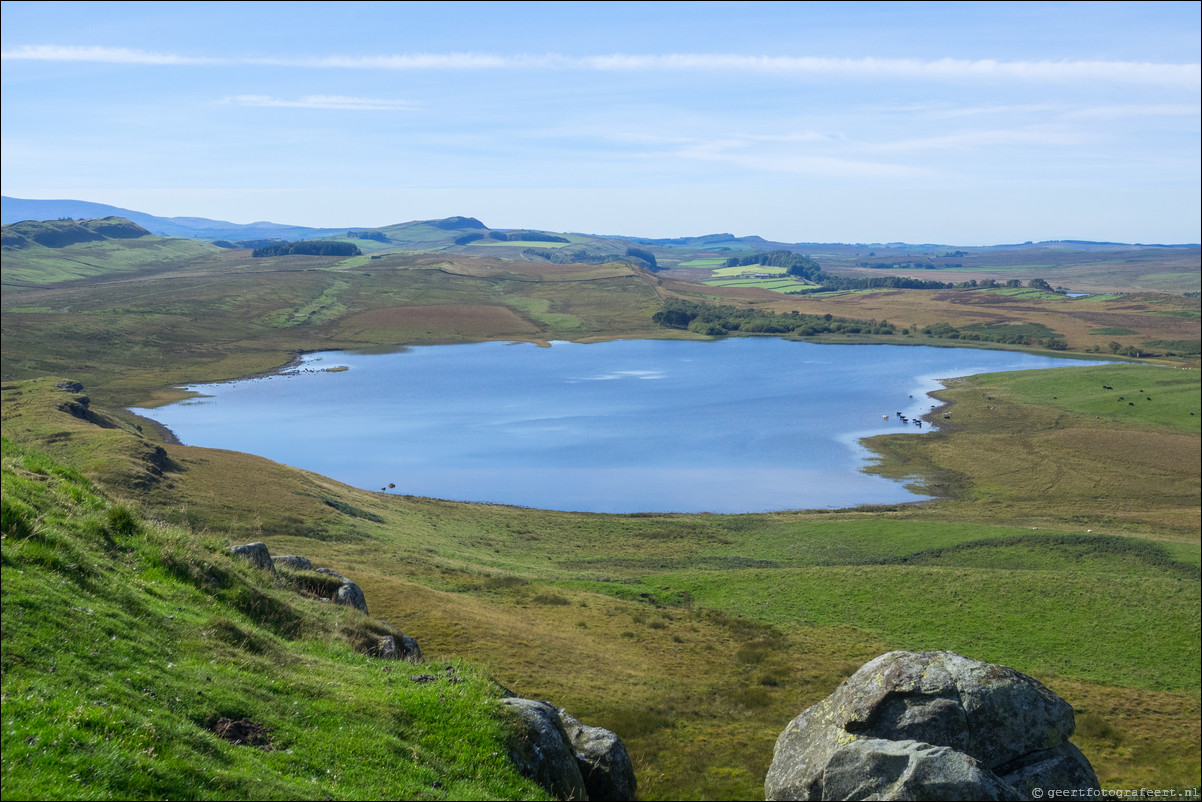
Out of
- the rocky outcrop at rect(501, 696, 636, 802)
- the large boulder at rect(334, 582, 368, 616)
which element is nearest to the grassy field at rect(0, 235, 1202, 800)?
the rocky outcrop at rect(501, 696, 636, 802)

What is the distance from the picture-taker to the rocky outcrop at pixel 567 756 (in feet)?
40.8

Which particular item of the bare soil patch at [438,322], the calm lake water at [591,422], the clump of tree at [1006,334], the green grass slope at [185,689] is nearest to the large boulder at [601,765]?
the green grass slope at [185,689]

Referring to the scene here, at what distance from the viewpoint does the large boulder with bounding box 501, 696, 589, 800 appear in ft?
40.4

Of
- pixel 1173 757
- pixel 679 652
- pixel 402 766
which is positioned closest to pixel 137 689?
pixel 402 766

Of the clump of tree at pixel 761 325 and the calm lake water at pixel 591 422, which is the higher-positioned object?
the clump of tree at pixel 761 325

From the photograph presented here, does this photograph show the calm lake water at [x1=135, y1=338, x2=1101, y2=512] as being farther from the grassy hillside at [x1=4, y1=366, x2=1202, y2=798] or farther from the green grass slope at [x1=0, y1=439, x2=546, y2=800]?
the green grass slope at [x1=0, y1=439, x2=546, y2=800]

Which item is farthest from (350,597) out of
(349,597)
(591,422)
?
(591,422)

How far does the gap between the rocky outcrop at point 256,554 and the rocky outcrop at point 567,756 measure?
27.3 ft

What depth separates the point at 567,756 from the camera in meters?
13.2

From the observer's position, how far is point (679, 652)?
31.9 m

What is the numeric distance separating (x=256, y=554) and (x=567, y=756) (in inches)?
394

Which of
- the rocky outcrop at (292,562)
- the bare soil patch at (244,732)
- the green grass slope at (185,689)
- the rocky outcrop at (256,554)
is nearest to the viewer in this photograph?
the green grass slope at (185,689)

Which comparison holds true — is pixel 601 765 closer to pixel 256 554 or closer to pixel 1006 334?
pixel 256 554

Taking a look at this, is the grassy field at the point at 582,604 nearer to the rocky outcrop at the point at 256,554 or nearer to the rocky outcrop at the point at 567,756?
the rocky outcrop at the point at 256,554
